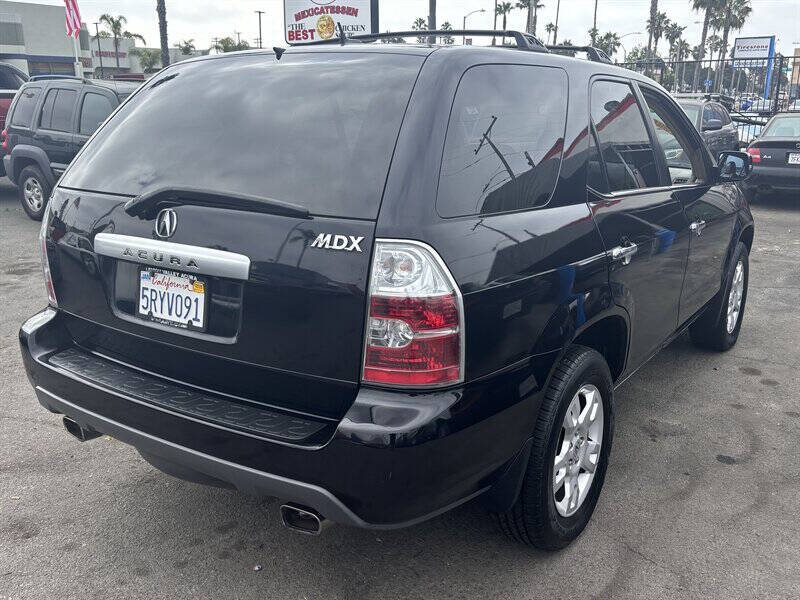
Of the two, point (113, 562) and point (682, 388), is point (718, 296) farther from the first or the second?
point (113, 562)

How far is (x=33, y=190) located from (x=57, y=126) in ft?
3.51

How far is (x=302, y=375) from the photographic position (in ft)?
7.42

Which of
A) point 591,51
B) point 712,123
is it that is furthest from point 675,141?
point 712,123

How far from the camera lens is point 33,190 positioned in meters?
10.8

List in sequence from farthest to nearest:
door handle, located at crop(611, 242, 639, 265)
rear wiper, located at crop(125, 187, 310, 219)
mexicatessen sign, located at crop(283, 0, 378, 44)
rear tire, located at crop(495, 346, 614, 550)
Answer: mexicatessen sign, located at crop(283, 0, 378, 44) → door handle, located at crop(611, 242, 639, 265) → rear tire, located at crop(495, 346, 614, 550) → rear wiper, located at crop(125, 187, 310, 219)

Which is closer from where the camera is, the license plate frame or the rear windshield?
the rear windshield

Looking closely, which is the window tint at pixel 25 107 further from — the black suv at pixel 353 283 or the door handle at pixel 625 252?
the door handle at pixel 625 252

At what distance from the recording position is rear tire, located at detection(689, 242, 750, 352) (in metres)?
4.96

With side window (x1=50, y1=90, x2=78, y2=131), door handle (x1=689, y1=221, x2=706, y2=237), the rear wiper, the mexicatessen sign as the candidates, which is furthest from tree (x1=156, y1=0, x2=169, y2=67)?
the rear wiper

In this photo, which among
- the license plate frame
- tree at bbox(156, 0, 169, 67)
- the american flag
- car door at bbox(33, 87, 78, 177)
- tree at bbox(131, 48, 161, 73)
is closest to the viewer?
the license plate frame

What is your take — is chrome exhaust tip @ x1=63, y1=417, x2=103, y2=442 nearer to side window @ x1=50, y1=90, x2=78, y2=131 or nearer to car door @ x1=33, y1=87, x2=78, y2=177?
car door @ x1=33, y1=87, x2=78, y2=177

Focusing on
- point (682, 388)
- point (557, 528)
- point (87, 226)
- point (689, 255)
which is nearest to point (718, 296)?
point (682, 388)

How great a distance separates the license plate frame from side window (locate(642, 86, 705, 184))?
2488 millimetres

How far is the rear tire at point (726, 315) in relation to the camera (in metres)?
4.96
